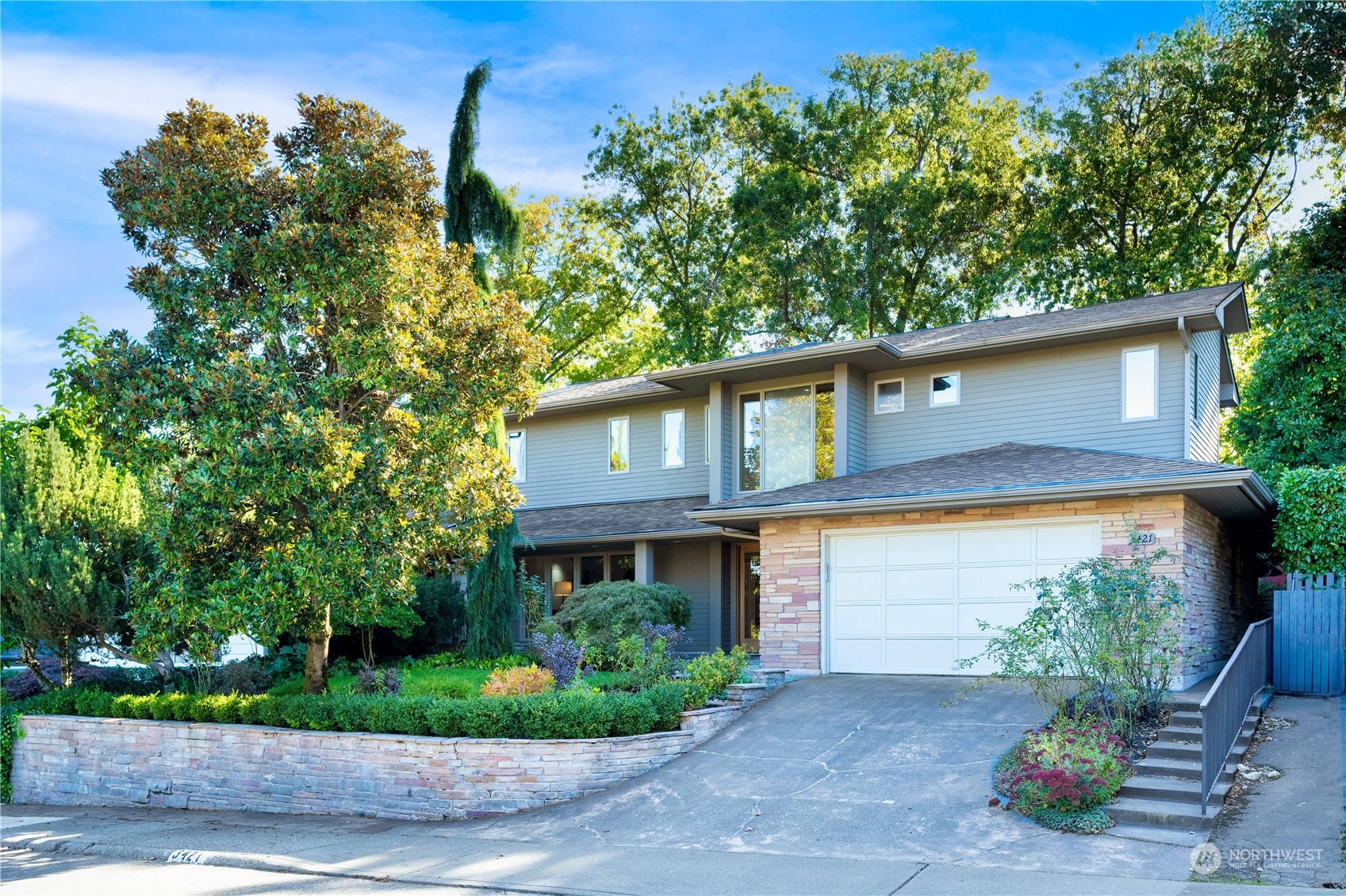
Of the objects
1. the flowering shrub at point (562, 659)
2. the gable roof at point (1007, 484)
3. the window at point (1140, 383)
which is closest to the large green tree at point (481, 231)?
the flowering shrub at point (562, 659)

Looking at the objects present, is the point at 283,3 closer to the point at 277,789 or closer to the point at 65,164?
the point at 65,164

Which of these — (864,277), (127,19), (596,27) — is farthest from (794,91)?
(127,19)

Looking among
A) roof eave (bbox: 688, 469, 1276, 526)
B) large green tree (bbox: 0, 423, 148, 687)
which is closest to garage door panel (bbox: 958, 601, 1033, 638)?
roof eave (bbox: 688, 469, 1276, 526)

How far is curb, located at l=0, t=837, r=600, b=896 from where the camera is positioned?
8.02 metres

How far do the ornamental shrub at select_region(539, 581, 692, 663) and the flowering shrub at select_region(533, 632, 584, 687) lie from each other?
0.62 metres

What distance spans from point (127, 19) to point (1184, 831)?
13.1 meters

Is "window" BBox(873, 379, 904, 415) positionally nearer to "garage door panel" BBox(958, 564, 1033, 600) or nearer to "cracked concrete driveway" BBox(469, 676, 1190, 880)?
"garage door panel" BBox(958, 564, 1033, 600)

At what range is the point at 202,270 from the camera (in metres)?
12.3

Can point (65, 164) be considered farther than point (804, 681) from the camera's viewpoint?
No

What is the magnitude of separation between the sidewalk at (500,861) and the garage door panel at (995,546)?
627 centimetres

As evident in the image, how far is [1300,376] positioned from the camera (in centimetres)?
2097

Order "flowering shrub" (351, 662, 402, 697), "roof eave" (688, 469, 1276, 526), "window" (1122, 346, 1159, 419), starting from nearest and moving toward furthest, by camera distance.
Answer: "roof eave" (688, 469, 1276, 526), "flowering shrub" (351, 662, 402, 697), "window" (1122, 346, 1159, 419)

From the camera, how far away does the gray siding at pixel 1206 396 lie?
15977mm

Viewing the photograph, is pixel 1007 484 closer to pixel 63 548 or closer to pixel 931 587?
pixel 931 587
